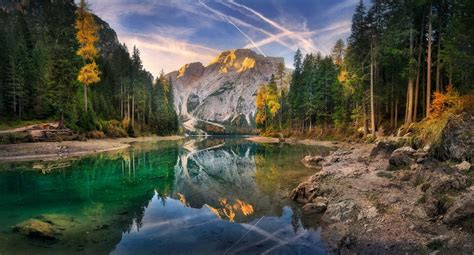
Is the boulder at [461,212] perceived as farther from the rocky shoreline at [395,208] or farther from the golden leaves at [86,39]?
the golden leaves at [86,39]

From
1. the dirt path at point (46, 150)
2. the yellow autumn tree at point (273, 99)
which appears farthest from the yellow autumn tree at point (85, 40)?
the yellow autumn tree at point (273, 99)

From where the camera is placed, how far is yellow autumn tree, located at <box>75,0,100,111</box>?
41.8 m

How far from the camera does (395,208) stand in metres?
9.83

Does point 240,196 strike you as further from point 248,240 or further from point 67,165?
point 67,165

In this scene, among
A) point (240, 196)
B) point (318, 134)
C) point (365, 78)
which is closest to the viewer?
point (240, 196)

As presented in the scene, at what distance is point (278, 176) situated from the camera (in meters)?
19.8

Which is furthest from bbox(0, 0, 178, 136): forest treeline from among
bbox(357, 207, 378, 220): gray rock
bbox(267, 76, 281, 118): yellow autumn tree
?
bbox(357, 207, 378, 220): gray rock

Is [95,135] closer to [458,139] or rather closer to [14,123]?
[14,123]

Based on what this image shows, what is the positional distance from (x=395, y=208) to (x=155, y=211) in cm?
944

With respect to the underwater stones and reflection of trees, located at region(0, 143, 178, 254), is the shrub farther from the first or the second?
the underwater stones

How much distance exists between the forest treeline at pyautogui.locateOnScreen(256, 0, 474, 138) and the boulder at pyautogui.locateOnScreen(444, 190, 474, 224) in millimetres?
13571

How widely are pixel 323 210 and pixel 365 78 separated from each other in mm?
27089

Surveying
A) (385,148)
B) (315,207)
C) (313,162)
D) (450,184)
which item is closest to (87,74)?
(313,162)

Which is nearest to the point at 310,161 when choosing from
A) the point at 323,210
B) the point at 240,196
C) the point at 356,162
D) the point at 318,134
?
the point at 356,162
